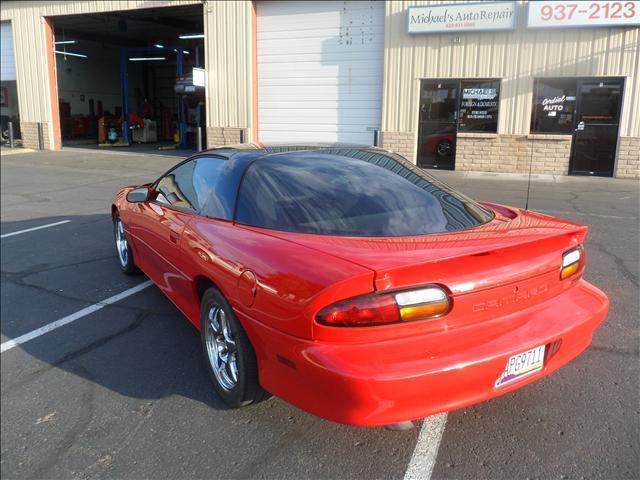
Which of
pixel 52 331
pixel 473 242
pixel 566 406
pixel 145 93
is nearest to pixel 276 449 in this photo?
pixel 473 242

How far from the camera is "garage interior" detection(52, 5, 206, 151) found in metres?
22.2

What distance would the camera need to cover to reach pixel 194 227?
3371 millimetres

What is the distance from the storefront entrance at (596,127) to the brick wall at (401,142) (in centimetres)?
418

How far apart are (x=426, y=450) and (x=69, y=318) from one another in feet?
10.3

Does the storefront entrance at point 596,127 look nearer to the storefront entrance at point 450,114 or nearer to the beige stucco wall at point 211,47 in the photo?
the storefront entrance at point 450,114

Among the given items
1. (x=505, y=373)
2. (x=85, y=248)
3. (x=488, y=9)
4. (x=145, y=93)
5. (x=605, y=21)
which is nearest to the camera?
(x=505, y=373)

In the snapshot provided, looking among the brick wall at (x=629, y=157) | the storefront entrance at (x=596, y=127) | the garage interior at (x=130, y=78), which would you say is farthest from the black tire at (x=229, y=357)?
the garage interior at (x=130, y=78)

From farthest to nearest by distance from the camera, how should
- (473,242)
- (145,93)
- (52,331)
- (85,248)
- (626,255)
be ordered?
(145,93) → (85,248) → (626,255) → (52,331) → (473,242)

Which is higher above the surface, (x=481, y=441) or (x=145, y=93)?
(x=145, y=93)

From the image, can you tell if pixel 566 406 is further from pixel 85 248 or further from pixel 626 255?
pixel 85 248

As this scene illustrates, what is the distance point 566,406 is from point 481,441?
63 cm

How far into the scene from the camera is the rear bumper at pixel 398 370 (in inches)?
85.7

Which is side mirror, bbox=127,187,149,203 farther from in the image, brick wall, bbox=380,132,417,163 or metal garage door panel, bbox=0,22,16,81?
metal garage door panel, bbox=0,22,16,81

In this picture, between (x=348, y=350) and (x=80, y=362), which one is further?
(x=80, y=362)
